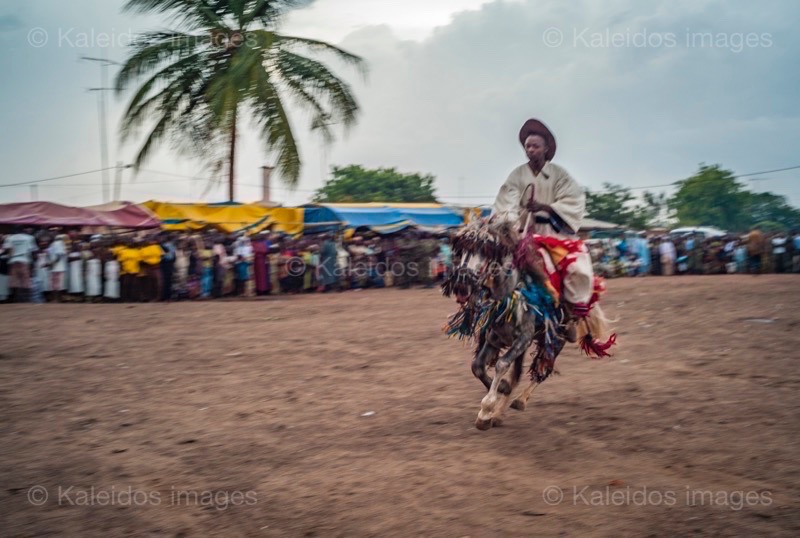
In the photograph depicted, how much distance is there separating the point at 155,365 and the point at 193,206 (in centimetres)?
1211

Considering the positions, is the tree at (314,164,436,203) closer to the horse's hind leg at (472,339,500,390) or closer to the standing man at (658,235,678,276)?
the standing man at (658,235,678,276)

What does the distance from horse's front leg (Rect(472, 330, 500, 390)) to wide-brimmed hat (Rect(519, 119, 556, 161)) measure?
179 cm

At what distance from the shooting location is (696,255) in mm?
29609

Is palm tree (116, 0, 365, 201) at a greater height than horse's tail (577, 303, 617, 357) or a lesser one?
greater

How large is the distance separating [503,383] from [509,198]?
165cm

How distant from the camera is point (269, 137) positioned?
1964 centimetres

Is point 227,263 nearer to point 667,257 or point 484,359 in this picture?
point 484,359

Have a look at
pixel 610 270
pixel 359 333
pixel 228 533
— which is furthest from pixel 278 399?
pixel 610 270

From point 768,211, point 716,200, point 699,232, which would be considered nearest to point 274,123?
point 699,232

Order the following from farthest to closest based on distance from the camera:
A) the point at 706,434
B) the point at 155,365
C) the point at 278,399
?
the point at 155,365, the point at 278,399, the point at 706,434

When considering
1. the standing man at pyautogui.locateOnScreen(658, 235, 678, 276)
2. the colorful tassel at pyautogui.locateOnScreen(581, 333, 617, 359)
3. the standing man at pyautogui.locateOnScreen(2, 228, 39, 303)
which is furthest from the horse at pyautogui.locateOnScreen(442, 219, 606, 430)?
the standing man at pyautogui.locateOnScreen(658, 235, 678, 276)

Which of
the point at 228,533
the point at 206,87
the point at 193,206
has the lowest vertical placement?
the point at 228,533

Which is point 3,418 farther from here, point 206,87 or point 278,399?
point 206,87

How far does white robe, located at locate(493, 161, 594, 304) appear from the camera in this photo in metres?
6.66
